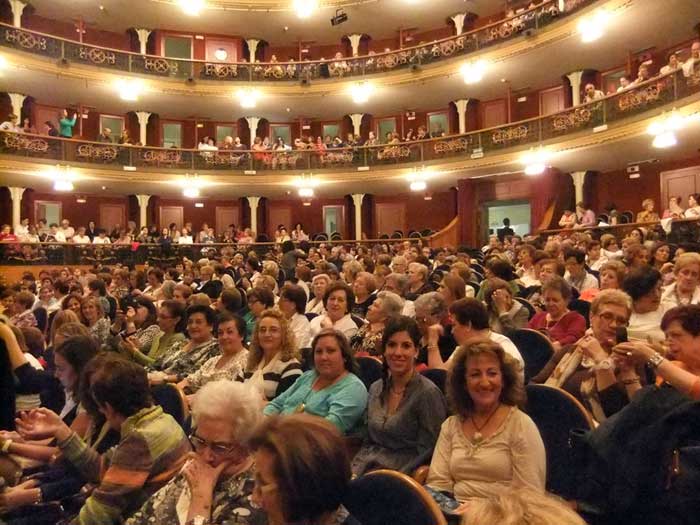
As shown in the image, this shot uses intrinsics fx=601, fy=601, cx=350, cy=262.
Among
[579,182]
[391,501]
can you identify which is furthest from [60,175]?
[391,501]

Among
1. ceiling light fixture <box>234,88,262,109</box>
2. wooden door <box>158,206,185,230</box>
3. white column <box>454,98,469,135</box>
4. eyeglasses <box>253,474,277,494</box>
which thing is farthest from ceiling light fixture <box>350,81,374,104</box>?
eyeglasses <box>253,474,277,494</box>

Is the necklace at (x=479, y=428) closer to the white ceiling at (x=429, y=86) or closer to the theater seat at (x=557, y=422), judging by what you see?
the theater seat at (x=557, y=422)

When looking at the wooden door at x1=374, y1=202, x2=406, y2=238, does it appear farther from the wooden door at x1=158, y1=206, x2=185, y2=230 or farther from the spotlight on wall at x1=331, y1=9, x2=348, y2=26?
the wooden door at x1=158, y1=206, x2=185, y2=230

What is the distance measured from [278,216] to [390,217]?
170 inches

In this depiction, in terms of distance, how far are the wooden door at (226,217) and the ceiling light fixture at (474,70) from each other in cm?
1011

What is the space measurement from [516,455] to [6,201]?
19.4 metres

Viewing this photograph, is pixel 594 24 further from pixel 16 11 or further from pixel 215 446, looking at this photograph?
pixel 16 11

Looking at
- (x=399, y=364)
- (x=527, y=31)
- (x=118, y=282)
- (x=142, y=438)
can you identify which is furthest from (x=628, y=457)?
(x=527, y=31)

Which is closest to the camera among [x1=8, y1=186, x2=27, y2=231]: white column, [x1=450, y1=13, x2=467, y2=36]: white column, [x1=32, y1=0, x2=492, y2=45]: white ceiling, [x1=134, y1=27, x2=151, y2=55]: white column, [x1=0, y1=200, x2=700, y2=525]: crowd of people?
[x1=0, y1=200, x2=700, y2=525]: crowd of people

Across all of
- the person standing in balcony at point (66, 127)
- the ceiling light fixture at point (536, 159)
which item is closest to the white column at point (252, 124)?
the person standing in balcony at point (66, 127)

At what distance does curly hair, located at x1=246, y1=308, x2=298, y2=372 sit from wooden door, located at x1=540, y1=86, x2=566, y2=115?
16195 millimetres

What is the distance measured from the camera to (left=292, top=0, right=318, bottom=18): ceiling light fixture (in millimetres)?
18852

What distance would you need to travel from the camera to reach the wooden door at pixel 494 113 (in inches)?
765

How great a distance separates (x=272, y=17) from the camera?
66.6ft
